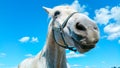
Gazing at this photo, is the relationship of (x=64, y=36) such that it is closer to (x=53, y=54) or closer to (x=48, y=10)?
(x=53, y=54)

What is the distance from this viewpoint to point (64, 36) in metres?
5.41

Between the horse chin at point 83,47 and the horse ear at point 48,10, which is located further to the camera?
the horse ear at point 48,10

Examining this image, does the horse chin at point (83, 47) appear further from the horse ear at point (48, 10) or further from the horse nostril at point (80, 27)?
the horse ear at point (48, 10)

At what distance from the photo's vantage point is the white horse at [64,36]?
190 inches

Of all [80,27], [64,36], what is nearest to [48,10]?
[64,36]

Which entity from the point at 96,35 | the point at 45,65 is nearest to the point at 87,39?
the point at 96,35

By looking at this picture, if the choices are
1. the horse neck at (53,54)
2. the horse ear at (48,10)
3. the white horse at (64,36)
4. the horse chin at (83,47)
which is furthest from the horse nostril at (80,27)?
the horse ear at (48,10)

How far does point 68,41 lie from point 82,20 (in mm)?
626

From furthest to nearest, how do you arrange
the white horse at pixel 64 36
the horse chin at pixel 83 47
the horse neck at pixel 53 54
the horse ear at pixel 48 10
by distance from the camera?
the horse ear at pixel 48 10
the horse neck at pixel 53 54
the horse chin at pixel 83 47
the white horse at pixel 64 36

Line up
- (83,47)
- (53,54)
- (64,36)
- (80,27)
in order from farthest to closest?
(53,54), (64,36), (83,47), (80,27)

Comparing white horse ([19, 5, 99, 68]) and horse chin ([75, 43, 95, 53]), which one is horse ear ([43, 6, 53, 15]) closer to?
white horse ([19, 5, 99, 68])

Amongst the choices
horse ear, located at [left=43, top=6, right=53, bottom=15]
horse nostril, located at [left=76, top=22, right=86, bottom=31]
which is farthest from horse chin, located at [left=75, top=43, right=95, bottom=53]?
horse ear, located at [left=43, top=6, right=53, bottom=15]

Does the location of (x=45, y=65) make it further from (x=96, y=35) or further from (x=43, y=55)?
(x=96, y=35)

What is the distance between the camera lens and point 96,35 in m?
4.78
